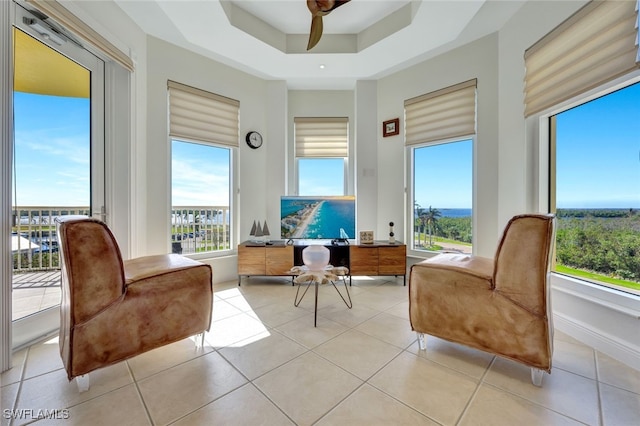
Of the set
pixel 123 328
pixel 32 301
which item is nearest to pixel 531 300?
pixel 123 328

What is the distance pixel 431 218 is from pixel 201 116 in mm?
3086

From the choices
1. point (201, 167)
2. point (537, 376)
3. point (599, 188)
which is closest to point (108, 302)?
point (201, 167)

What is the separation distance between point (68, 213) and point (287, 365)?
215 centimetres

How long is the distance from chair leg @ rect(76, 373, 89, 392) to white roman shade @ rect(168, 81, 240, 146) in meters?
2.33

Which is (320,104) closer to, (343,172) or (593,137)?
(343,172)

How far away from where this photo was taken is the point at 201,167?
3.10 meters

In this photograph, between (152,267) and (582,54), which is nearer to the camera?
(152,267)

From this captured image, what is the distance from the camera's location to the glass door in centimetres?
172

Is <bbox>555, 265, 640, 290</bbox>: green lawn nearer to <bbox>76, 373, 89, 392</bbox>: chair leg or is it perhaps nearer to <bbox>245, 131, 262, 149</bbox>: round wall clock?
<bbox>76, 373, 89, 392</bbox>: chair leg

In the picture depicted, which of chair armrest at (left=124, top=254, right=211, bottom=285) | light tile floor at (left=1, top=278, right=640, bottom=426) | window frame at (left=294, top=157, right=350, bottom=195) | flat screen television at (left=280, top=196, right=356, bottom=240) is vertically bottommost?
light tile floor at (left=1, top=278, right=640, bottom=426)

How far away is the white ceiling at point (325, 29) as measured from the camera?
7.31 ft

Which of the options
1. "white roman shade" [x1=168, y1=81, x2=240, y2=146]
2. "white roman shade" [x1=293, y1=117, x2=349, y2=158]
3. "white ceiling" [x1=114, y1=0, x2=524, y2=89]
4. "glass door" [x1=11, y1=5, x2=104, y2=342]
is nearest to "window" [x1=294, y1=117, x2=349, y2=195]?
"white roman shade" [x1=293, y1=117, x2=349, y2=158]

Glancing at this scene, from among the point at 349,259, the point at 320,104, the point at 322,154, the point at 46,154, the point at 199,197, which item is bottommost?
the point at 349,259

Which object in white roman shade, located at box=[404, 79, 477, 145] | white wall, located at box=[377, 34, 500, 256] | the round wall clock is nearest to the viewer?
white wall, located at box=[377, 34, 500, 256]
